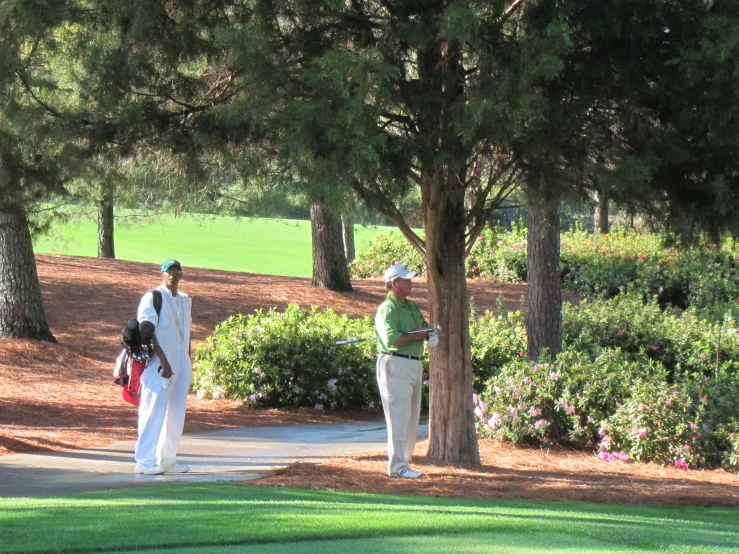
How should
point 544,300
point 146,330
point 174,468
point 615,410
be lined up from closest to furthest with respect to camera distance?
point 146,330 < point 174,468 < point 615,410 < point 544,300

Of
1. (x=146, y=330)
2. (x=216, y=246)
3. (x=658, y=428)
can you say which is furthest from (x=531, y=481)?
(x=216, y=246)

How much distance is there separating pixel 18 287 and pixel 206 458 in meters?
6.72

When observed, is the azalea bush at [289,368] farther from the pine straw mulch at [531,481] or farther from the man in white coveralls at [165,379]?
the man in white coveralls at [165,379]

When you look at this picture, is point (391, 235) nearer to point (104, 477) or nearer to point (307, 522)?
point (104, 477)

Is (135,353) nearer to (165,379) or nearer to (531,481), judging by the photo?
(165,379)

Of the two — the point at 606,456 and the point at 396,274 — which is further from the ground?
the point at 396,274

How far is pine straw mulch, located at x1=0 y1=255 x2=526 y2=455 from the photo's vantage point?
36.8 ft

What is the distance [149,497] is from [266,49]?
329cm

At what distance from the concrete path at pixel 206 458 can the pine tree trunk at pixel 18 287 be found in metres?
5.15

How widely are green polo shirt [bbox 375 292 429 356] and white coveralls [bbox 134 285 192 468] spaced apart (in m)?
1.70

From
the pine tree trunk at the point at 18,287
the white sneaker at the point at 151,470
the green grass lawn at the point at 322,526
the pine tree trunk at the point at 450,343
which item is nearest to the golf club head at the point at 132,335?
the white sneaker at the point at 151,470

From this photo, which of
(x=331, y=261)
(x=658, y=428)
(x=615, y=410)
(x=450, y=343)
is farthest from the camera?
(x=331, y=261)

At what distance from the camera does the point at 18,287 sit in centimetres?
1474

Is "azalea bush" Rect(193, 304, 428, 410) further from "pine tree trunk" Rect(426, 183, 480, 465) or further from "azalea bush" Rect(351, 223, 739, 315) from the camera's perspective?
"azalea bush" Rect(351, 223, 739, 315)
